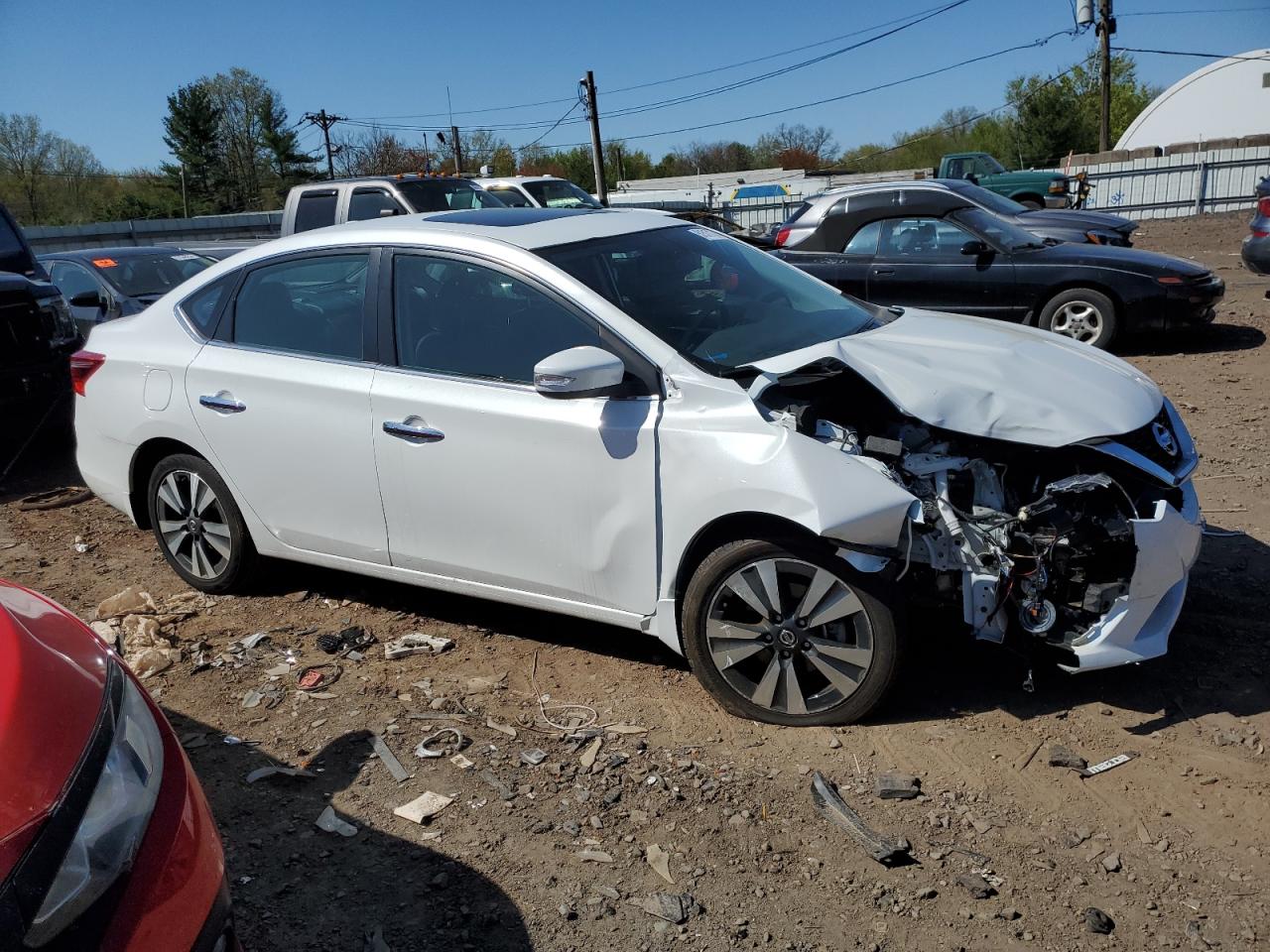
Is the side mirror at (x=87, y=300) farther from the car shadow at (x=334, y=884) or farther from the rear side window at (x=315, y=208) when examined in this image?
the car shadow at (x=334, y=884)

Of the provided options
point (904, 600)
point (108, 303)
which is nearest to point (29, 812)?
point (904, 600)

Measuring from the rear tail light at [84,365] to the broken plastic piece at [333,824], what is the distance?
2898 mm

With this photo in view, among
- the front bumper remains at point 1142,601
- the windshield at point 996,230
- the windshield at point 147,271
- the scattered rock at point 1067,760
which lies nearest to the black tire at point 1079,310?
the windshield at point 996,230

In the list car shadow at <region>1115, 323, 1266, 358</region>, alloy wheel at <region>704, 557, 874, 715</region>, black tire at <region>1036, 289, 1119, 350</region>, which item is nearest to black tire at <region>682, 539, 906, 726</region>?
alloy wheel at <region>704, 557, 874, 715</region>

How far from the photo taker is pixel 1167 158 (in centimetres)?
2709

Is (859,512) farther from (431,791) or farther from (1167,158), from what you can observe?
(1167,158)

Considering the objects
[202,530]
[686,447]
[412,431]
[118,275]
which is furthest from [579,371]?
[118,275]

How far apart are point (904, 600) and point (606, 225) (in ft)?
6.90

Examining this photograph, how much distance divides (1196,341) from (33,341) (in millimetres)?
10076

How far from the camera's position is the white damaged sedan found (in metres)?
3.39

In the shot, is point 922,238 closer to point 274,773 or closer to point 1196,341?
point 1196,341

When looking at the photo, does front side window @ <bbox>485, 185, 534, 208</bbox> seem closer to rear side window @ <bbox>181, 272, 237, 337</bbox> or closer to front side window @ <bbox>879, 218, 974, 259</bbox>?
front side window @ <bbox>879, 218, 974, 259</bbox>

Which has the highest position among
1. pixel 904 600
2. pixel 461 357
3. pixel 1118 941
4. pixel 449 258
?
pixel 449 258

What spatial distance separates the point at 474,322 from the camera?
4.08 m
